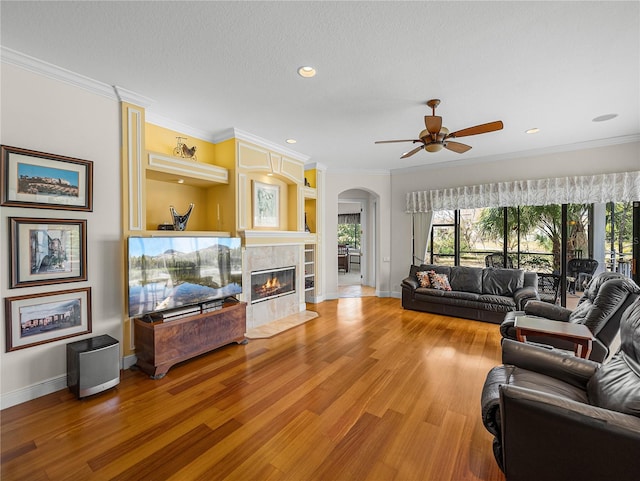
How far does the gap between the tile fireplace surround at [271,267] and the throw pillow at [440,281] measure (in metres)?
2.40

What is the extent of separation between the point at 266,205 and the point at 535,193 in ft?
15.0

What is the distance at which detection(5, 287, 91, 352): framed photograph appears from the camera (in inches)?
91.1

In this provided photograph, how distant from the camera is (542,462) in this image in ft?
4.45

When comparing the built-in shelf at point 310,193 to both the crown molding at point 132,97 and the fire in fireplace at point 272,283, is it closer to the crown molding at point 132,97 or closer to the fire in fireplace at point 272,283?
the fire in fireplace at point 272,283

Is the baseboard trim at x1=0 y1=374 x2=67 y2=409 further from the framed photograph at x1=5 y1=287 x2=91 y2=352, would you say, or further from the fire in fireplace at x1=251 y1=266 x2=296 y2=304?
the fire in fireplace at x1=251 y1=266 x2=296 y2=304

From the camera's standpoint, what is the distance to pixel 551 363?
6.40 ft

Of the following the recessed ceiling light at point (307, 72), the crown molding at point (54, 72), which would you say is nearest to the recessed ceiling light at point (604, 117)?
the recessed ceiling light at point (307, 72)

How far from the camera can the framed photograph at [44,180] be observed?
2281 millimetres

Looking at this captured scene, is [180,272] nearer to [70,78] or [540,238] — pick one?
[70,78]

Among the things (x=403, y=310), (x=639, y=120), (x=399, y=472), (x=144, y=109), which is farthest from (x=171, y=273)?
(x=639, y=120)

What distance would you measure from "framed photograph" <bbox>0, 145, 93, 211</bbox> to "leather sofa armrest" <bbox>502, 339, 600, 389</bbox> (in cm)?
382

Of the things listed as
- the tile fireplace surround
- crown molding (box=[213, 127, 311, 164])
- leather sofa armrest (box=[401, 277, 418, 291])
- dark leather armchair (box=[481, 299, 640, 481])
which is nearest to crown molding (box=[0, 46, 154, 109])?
crown molding (box=[213, 127, 311, 164])

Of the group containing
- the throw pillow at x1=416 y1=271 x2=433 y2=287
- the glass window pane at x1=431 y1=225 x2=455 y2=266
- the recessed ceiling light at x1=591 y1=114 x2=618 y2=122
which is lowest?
the throw pillow at x1=416 y1=271 x2=433 y2=287

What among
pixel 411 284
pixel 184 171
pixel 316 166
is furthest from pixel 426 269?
pixel 184 171
